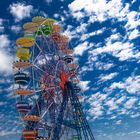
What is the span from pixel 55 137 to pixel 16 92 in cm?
1200

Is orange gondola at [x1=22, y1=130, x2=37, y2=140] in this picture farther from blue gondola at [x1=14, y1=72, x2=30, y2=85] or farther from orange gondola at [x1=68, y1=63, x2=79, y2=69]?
orange gondola at [x1=68, y1=63, x2=79, y2=69]

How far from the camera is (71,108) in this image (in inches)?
2566

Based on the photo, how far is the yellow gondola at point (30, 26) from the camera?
232 feet

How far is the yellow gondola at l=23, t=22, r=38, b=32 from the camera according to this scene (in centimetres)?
7056

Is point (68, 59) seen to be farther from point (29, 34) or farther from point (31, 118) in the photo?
point (31, 118)

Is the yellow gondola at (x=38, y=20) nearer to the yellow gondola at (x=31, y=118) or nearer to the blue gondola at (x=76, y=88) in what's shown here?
the blue gondola at (x=76, y=88)

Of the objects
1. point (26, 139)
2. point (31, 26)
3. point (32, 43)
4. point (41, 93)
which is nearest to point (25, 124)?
point (26, 139)

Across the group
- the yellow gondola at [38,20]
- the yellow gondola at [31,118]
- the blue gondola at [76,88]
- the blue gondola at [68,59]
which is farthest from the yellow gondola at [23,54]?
the yellow gondola at [31,118]

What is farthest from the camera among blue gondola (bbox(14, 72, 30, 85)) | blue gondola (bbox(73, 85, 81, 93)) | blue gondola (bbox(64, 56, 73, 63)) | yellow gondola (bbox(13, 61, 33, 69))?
blue gondola (bbox(64, 56, 73, 63))

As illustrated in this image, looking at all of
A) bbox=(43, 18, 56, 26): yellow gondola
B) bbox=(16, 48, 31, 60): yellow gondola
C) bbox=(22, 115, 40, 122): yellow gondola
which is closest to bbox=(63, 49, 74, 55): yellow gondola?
bbox=(43, 18, 56, 26): yellow gondola

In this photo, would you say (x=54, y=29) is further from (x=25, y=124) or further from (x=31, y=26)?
(x=25, y=124)

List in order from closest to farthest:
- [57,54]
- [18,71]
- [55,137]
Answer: [55,137]
[18,71]
[57,54]

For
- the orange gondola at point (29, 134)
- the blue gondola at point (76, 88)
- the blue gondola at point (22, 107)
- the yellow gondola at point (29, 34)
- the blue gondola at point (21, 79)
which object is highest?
the yellow gondola at point (29, 34)

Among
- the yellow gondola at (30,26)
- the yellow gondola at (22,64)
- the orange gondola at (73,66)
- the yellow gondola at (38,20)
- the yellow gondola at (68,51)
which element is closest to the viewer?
the yellow gondola at (22,64)
